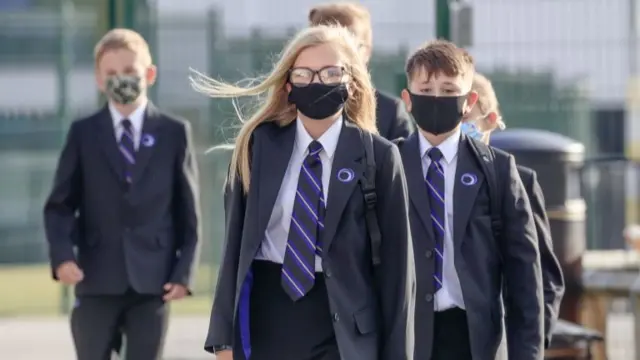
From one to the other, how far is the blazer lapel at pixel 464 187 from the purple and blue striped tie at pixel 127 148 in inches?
78.2

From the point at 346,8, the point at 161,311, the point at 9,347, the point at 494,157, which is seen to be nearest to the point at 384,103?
the point at 346,8

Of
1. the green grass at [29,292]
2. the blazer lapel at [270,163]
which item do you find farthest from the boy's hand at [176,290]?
the green grass at [29,292]

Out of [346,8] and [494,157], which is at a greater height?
[346,8]

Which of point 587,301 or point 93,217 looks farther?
point 587,301

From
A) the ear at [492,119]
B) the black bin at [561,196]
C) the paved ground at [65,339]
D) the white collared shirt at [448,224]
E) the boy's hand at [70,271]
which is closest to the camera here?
the white collared shirt at [448,224]

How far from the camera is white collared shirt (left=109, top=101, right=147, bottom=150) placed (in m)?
6.62

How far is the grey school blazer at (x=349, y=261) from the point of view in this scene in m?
4.29

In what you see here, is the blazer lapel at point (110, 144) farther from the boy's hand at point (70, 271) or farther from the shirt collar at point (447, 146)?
the shirt collar at point (447, 146)

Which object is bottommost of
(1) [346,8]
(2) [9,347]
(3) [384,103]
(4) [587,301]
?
(2) [9,347]

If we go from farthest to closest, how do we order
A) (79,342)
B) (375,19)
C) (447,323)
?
(375,19) → (79,342) → (447,323)

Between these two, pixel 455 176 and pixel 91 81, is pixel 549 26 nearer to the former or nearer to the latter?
pixel 91 81

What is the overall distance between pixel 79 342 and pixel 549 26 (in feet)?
14.0

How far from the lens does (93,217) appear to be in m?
6.53

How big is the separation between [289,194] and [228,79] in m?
5.40
